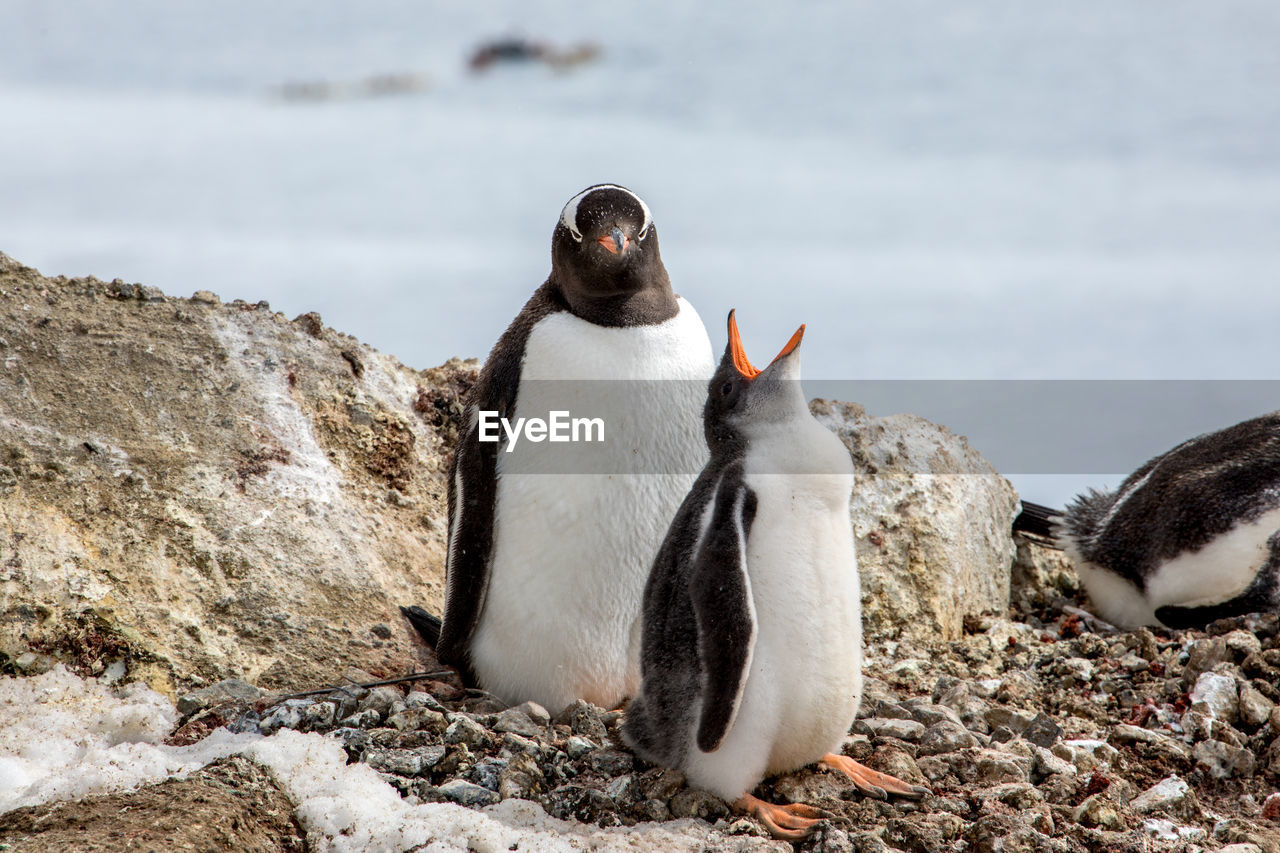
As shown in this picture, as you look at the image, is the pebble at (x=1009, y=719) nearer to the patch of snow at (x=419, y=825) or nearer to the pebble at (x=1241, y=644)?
the patch of snow at (x=419, y=825)

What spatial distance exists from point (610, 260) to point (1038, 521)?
4.12 metres

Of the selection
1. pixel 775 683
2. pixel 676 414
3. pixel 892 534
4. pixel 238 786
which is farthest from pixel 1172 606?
pixel 238 786

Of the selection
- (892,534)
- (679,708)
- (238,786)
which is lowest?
(238,786)

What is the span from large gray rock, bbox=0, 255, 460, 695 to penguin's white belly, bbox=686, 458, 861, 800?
2042 millimetres

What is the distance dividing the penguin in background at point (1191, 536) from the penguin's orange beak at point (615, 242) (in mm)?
3964

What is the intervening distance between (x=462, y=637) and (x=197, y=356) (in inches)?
91.4

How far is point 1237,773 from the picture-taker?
181 inches

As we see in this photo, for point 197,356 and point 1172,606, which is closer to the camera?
point 197,356

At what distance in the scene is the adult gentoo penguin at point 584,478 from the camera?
4.74 meters

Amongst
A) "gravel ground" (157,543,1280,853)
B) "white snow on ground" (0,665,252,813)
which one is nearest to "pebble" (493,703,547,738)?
"gravel ground" (157,543,1280,853)

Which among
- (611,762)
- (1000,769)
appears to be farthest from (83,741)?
(1000,769)

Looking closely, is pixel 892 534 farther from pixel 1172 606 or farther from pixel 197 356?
pixel 197 356

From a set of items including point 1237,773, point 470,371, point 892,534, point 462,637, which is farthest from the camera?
point 470,371

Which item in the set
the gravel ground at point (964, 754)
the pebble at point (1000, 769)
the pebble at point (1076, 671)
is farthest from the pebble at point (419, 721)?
the pebble at point (1076, 671)
